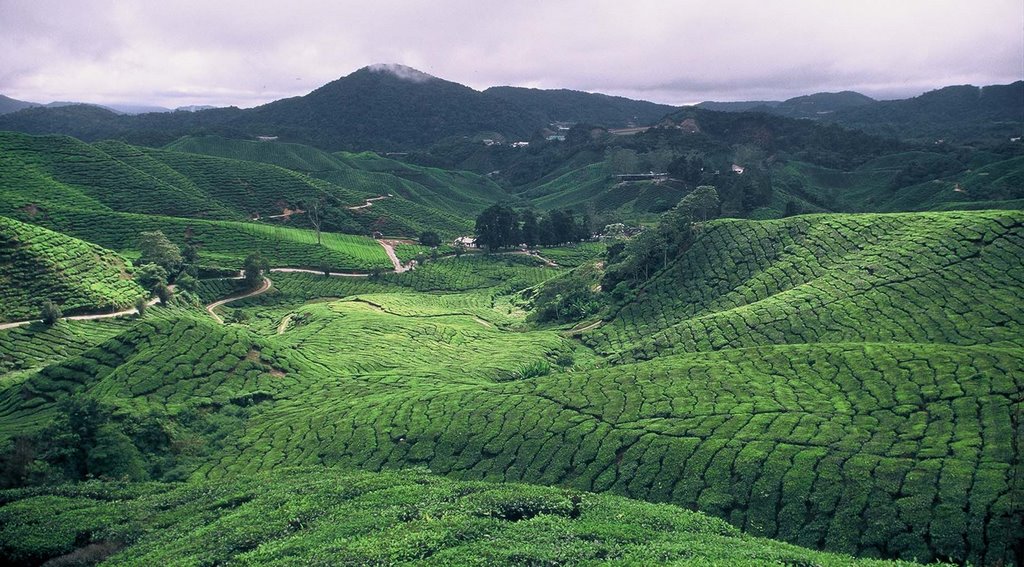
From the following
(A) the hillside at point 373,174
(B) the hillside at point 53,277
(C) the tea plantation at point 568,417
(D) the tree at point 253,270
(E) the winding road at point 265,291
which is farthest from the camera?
(A) the hillside at point 373,174

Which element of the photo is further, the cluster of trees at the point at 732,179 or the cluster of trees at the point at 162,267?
the cluster of trees at the point at 732,179

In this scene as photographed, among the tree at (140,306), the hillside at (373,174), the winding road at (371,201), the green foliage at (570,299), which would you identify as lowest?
the green foliage at (570,299)

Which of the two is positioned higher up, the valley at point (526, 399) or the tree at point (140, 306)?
the tree at point (140, 306)

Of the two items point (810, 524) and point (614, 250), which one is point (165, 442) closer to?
point (810, 524)

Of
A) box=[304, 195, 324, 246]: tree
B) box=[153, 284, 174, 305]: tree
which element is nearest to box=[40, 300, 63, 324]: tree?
box=[153, 284, 174, 305]: tree

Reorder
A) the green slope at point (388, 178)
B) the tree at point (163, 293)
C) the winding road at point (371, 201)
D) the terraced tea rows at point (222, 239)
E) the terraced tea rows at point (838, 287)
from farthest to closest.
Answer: the green slope at point (388, 178)
the winding road at point (371, 201)
the terraced tea rows at point (222, 239)
the tree at point (163, 293)
the terraced tea rows at point (838, 287)

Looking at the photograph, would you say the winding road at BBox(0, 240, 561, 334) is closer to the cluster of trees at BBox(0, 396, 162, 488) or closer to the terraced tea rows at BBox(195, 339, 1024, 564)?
the terraced tea rows at BBox(195, 339, 1024, 564)

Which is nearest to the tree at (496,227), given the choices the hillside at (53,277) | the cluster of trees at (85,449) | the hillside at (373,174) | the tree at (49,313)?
the hillside at (373,174)

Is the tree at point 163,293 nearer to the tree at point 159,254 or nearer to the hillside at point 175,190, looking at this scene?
the tree at point 159,254
